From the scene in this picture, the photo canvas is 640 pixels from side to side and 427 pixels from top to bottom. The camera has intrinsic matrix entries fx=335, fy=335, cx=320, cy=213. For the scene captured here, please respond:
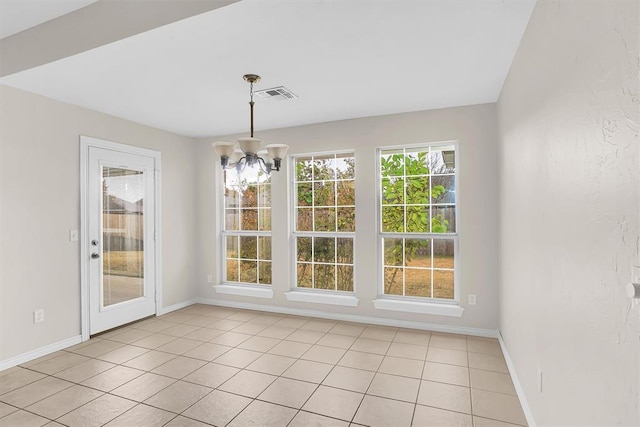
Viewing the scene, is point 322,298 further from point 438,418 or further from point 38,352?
point 38,352

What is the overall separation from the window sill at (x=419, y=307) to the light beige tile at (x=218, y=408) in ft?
6.68

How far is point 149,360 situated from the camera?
10.3ft

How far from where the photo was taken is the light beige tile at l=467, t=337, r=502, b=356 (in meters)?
3.23

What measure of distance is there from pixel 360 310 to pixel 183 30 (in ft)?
11.2

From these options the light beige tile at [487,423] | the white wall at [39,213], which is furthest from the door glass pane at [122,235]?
the light beige tile at [487,423]

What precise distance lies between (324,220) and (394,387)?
2.27 meters

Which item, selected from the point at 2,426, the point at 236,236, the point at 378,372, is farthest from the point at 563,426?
A: the point at 236,236

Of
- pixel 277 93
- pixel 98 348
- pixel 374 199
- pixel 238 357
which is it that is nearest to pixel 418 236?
pixel 374 199

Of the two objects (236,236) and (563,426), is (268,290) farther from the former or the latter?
(563,426)

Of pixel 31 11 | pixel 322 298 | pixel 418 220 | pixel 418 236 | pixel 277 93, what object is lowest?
pixel 322 298

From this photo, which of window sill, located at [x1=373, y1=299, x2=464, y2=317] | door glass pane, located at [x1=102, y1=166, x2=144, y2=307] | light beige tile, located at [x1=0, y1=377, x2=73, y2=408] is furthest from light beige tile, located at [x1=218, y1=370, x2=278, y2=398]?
door glass pane, located at [x1=102, y1=166, x2=144, y2=307]

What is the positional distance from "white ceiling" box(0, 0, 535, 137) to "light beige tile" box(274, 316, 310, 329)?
2.53 m

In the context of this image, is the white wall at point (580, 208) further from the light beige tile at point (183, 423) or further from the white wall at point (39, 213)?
the white wall at point (39, 213)

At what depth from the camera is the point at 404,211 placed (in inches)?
158
